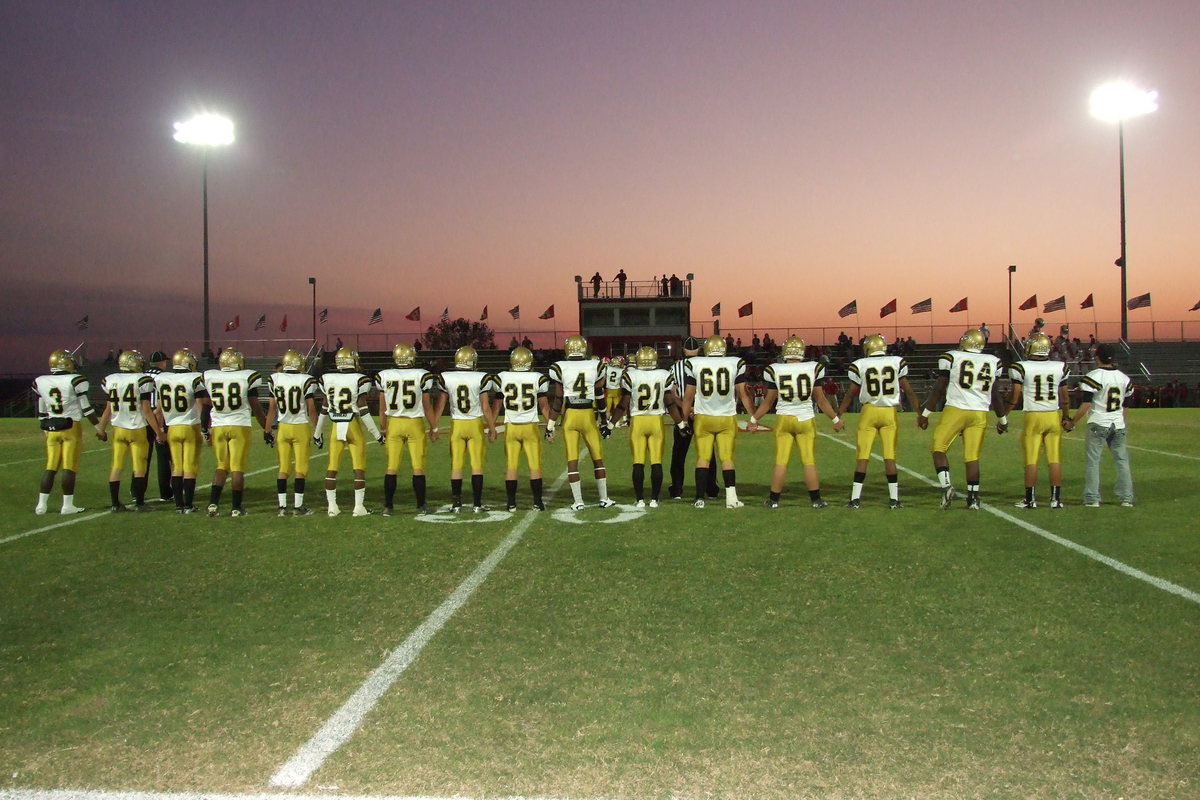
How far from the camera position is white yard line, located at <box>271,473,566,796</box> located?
11.2 ft

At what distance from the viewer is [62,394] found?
32.3 ft

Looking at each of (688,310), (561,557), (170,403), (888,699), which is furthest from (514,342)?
(888,699)

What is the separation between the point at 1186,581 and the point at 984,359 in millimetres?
3575

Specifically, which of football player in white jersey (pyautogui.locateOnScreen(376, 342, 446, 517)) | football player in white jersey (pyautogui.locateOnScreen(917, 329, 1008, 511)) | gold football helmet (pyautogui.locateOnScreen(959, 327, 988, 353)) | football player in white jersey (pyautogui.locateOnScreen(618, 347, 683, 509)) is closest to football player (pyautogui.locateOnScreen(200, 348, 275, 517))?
football player in white jersey (pyautogui.locateOnScreen(376, 342, 446, 517))

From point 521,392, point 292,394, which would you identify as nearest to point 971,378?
point 521,392

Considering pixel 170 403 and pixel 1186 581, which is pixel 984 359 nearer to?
pixel 1186 581

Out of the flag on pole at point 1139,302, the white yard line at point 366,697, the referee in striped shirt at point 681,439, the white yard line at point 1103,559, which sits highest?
the flag on pole at point 1139,302

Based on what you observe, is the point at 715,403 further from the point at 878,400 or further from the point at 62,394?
the point at 62,394

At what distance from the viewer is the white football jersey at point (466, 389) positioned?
9328 mm

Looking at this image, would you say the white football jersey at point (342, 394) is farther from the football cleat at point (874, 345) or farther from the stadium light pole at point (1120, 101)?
the stadium light pole at point (1120, 101)

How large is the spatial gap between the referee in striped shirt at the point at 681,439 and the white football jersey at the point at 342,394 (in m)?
3.45

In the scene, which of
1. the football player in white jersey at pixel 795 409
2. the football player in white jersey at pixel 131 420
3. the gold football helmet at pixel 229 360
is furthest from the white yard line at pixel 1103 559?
the football player in white jersey at pixel 131 420

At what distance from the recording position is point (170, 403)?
9680 mm

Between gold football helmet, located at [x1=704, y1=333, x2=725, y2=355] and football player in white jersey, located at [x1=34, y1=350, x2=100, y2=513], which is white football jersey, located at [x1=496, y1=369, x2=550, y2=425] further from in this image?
football player in white jersey, located at [x1=34, y1=350, x2=100, y2=513]
